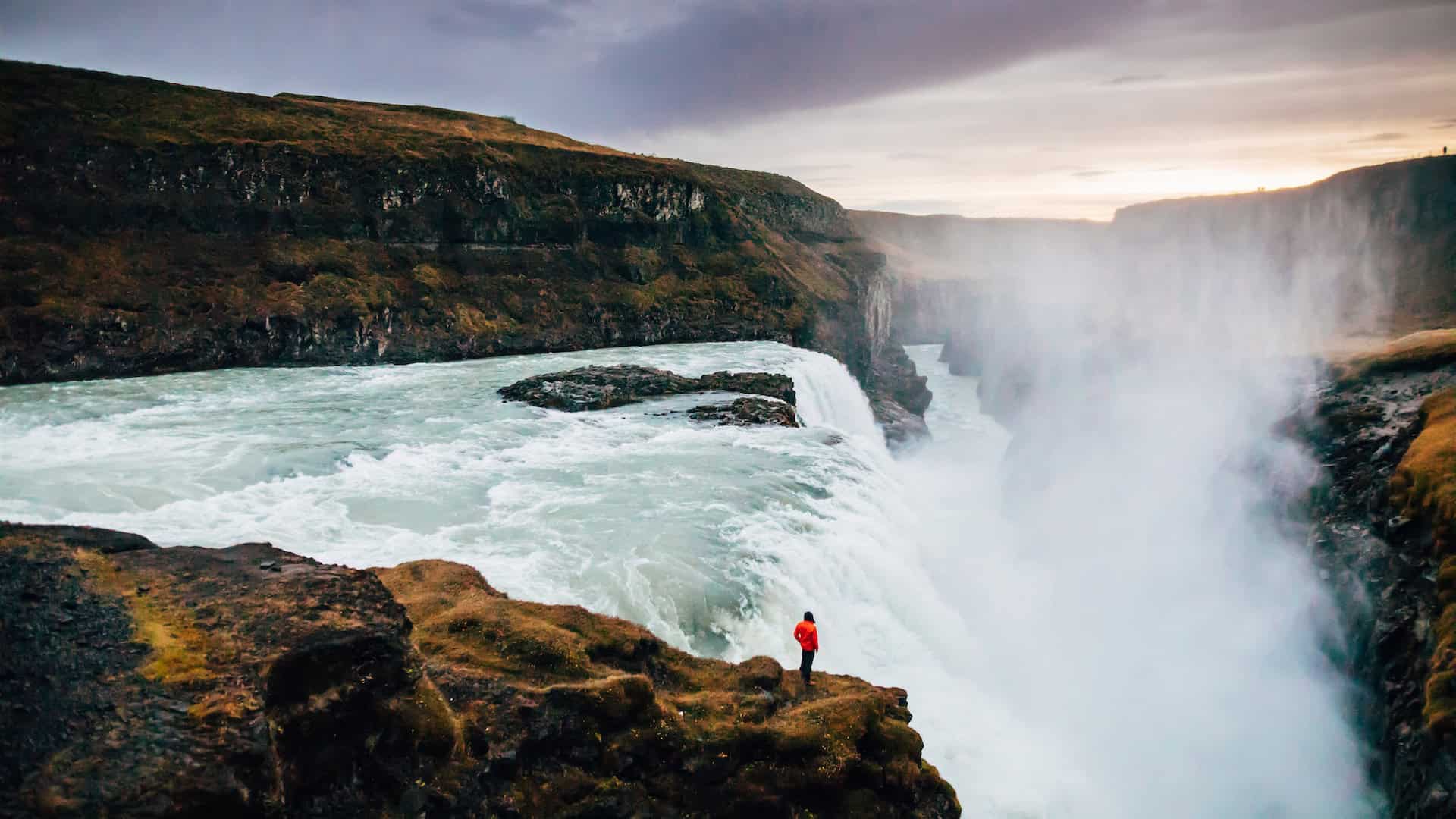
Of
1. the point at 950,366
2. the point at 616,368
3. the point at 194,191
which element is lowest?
the point at 950,366

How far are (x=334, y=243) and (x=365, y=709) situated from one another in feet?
205

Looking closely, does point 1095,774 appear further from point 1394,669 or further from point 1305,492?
point 1305,492

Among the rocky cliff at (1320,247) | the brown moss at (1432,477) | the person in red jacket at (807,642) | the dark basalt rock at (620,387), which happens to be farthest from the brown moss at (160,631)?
the rocky cliff at (1320,247)

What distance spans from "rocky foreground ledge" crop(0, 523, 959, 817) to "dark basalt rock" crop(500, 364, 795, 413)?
2965 cm

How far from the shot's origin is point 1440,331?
36594 mm

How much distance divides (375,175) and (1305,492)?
6849cm

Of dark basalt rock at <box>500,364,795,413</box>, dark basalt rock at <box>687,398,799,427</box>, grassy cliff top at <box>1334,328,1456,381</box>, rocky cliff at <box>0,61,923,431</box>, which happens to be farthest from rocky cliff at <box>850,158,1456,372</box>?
dark basalt rock at <box>687,398,799,427</box>

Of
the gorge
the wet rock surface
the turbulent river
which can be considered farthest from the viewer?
the turbulent river

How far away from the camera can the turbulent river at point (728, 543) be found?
19.1 metres

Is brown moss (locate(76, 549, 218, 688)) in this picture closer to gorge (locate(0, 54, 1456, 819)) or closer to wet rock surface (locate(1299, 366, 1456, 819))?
gorge (locate(0, 54, 1456, 819))

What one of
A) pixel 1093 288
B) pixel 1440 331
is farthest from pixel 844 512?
pixel 1093 288

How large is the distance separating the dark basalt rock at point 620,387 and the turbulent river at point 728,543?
3.90 m

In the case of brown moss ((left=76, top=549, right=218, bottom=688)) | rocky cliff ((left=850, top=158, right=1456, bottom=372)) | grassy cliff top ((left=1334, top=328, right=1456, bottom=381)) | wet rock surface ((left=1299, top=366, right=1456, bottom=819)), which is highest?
→ rocky cliff ((left=850, top=158, right=1456, bottom=372))

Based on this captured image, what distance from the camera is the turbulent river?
19.1 meters
